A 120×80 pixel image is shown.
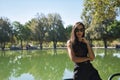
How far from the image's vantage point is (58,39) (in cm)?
7412

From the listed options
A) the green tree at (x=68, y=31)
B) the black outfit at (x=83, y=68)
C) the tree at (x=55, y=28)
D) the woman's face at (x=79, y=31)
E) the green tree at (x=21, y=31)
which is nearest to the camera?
the black outfit at (x=83, y=68)

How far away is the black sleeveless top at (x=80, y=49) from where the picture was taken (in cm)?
392

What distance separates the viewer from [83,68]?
385 centimetres

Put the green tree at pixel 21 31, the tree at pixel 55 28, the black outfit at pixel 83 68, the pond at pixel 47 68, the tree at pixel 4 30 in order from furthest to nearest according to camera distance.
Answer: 1. the green tree at pixel 21 31
2. the tree at pixel 55 28
3. the tree at pixel 4 30
4. the pond at pixel 47 68
5. the black outfit at pixel 83 68

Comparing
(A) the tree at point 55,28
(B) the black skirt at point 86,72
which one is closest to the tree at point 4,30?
(A) the tree at point 55,28

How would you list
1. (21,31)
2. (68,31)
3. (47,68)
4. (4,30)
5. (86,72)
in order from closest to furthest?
(86,72)
(47,68)
(4,30)
(21,31)
(68,31)

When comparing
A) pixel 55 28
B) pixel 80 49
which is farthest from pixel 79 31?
pixel 55 28

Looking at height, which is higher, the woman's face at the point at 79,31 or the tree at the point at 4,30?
the tree at the point at 4,30

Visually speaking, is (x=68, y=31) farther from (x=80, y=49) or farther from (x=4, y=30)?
(x=80, y=49)

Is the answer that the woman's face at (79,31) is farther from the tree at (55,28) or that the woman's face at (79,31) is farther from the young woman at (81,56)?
the tree at (55,28)

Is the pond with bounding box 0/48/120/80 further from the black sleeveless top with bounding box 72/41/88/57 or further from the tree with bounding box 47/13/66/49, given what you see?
the tree with bounding box 47/13/66/49

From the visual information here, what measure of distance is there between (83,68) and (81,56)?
6.2 inches

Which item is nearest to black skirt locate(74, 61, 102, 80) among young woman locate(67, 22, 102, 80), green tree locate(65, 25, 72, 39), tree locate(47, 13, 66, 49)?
young woman locate(67, 22, 102, 80)

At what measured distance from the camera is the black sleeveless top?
3924 mm
